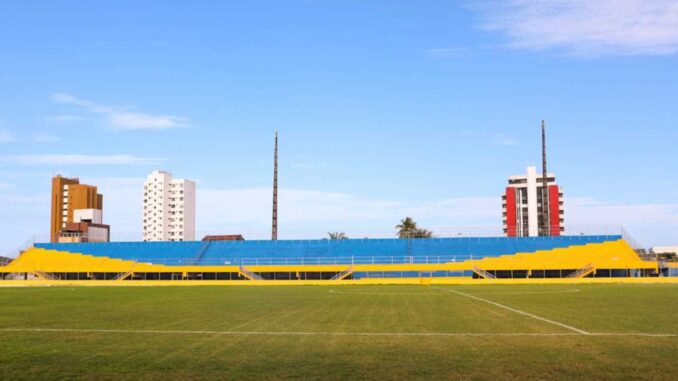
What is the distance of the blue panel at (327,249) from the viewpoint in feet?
277

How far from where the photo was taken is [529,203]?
567ft

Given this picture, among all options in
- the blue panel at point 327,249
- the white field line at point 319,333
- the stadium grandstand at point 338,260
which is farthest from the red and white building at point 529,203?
the white field line at point 319,333

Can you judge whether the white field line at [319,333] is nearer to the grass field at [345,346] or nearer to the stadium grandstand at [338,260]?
the grass field at [345,346]

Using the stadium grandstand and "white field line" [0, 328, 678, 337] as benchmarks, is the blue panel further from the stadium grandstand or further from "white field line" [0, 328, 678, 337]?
"white field line" [0, 328, 678, 337]

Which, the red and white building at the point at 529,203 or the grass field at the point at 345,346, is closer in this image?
the grass field at the point at 345,346

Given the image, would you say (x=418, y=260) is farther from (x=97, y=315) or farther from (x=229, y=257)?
(x=97, y=315)

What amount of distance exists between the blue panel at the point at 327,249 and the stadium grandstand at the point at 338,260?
12 centimetres

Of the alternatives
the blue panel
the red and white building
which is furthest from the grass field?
the red and white building

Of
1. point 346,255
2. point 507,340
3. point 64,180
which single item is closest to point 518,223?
point 346,255

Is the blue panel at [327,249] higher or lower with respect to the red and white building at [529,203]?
lower

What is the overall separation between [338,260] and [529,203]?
327 ft

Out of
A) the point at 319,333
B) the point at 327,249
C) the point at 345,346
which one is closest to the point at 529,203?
the point at 327,249

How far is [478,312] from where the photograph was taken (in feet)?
77.9

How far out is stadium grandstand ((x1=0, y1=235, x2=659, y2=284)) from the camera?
7219 cm
